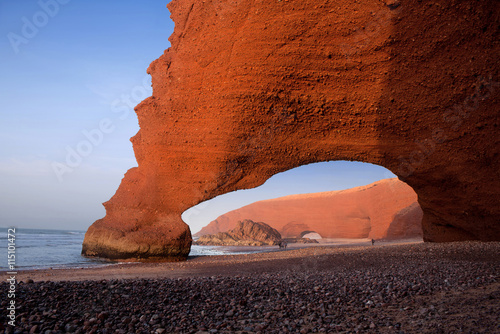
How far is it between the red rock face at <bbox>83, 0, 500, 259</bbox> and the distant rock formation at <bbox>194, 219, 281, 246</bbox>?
71.8 feet

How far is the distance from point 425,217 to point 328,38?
8237 millimetres

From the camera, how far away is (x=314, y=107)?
9.88 meters

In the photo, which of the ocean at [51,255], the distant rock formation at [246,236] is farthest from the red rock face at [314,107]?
the distant rock formation at [246,236]

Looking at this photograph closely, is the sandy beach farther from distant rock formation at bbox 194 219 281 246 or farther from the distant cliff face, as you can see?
distant rock formation at bbox 194 219 281 246

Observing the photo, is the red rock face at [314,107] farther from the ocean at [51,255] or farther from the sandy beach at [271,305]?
the sandy beach at [271,305]

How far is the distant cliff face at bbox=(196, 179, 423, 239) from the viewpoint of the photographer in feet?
95.6

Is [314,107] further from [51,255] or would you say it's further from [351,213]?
[351,213]

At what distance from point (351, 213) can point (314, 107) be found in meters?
34.2

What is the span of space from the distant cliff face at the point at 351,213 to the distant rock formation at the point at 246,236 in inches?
444

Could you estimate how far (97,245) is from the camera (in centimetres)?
1145

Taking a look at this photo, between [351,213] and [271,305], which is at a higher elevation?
[351,213]

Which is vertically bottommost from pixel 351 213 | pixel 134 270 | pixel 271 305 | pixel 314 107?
pixel 134 270

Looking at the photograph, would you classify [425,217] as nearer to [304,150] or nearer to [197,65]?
[304,150]

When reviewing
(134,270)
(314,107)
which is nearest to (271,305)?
(134,270)
